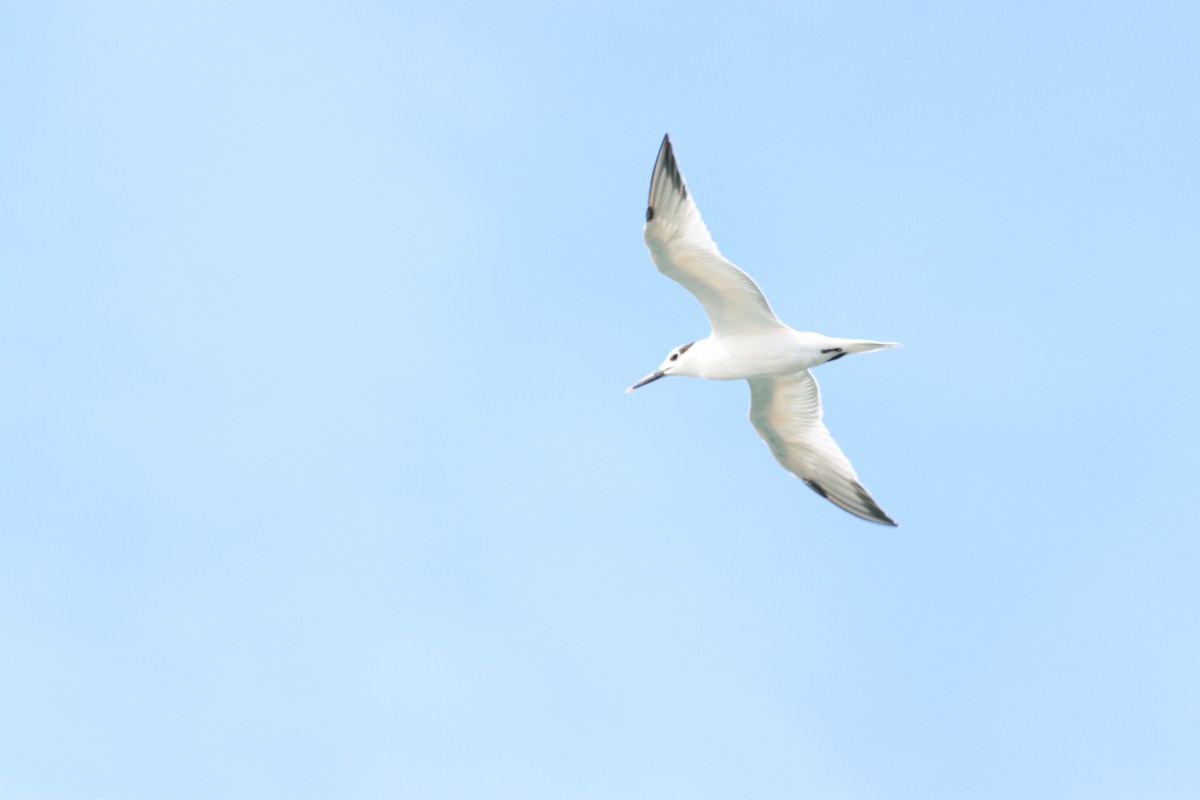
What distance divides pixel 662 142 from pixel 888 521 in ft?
23.7

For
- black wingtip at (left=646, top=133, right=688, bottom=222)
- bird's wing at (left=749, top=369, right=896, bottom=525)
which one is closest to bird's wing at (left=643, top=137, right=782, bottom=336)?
black wingtip at (left=646, top=133, right=688, bottom=222)

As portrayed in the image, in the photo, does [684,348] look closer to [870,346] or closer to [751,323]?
[751,323]

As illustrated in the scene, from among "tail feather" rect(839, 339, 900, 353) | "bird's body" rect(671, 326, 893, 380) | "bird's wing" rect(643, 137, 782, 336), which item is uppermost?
"bird's wing" rect(643, 137, 782, 336)

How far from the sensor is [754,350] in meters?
24.3

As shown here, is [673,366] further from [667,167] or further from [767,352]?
[667,167]

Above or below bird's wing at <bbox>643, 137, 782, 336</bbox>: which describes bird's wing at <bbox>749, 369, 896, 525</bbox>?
below

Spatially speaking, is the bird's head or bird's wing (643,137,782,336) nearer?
bird's wing (643,137,782,336)

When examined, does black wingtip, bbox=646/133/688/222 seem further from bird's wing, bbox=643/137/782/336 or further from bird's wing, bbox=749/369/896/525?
bird's wing, bbox=749/369/896/525

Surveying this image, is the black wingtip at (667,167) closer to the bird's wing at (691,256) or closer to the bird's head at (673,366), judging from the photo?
the bird's wing at (691,256)

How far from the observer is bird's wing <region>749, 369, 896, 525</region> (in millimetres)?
25703

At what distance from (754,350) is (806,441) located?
2.52m

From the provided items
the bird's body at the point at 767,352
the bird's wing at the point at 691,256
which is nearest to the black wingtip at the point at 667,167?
the bird's wing at the point at 691,256

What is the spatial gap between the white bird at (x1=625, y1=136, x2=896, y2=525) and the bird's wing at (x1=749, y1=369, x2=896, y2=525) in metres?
0.02

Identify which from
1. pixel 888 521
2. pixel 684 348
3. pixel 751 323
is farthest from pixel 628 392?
pixel 888 521
